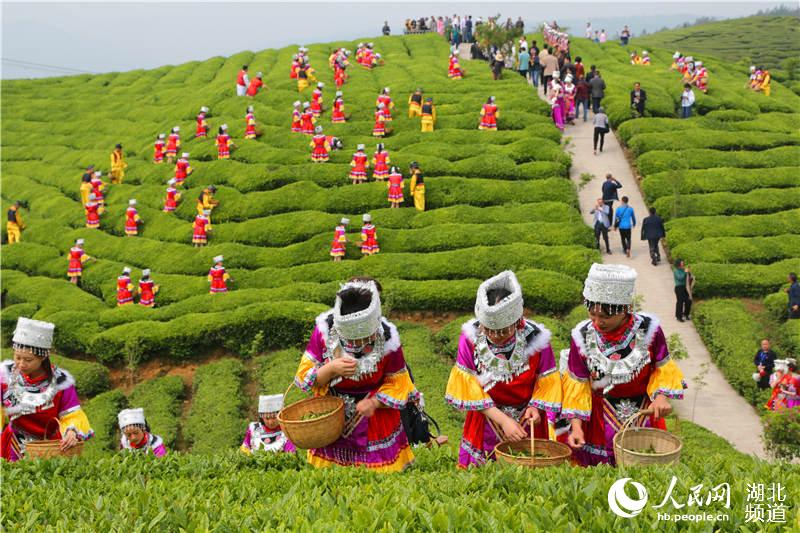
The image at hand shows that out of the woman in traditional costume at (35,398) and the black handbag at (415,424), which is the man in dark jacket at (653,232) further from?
the woman in traditional costume at (35,398)

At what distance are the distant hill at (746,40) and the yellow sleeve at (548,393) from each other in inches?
1797

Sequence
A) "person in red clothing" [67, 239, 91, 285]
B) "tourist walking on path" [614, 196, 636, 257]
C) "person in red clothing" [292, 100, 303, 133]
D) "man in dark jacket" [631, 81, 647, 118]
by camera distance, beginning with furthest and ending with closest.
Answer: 1. "person in red clothing" [292, 100, 303, 133]
2. "man in dark jacket" [631, 81, 647, 118]
3. "person in red clothing" [67, 239, 91, 285]
4. "tourist walking on path" [614, 196, 636, 257]

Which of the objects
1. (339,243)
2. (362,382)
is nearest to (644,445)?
(362,382)

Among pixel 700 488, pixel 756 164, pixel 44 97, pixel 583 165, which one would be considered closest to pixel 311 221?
pixel 583 165

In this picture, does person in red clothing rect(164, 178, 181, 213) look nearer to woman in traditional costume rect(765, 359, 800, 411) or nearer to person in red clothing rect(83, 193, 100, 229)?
person in red clothing rect(83, 193, 100, 229)

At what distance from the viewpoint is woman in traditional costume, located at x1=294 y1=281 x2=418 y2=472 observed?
639 centimetres

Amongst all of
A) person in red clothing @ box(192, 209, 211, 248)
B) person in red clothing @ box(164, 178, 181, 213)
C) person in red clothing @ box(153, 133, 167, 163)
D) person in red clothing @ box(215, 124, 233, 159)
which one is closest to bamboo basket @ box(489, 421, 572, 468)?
person in red clothing @ box(192, 209, 211, 248)

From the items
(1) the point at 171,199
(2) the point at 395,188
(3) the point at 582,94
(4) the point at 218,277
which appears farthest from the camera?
(3) the point at 582,94

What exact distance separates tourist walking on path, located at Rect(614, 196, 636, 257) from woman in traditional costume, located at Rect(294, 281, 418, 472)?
1467 cm

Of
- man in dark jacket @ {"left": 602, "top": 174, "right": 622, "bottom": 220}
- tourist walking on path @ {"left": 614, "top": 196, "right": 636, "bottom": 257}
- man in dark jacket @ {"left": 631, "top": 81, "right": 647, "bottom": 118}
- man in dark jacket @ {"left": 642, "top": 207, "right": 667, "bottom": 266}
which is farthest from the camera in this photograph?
man in dark jacket @ {"left": 631, "top": 81, "right": 647, "bottom": 118}

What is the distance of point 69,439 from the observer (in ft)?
25.0

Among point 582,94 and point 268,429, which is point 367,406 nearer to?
point 268,429

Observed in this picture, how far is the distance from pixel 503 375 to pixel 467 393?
32 centimetres

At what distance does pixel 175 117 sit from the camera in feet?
117
